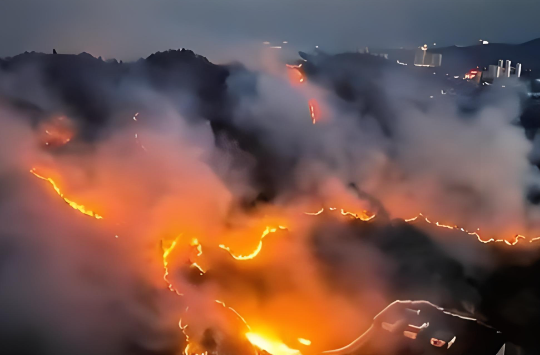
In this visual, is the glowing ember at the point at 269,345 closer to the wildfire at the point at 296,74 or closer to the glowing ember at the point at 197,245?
the glowing ember at the point at 197,245

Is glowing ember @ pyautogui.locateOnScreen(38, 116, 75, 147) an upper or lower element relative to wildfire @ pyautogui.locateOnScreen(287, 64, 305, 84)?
lower

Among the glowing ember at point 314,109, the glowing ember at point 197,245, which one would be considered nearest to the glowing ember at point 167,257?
the glowing ember at point 197,245

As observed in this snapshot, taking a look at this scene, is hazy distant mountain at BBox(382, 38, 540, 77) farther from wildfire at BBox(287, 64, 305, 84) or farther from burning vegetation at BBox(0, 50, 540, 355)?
wildfire at BBox(287, 64, 305, 84)

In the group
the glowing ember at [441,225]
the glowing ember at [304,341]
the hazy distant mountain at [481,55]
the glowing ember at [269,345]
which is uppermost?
the hazy distant mountain at [481,55]

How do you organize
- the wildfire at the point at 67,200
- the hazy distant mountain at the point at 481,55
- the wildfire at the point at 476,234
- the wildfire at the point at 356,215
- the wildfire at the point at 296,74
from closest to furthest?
the wildfire at the point at 67,200, the hazy distant mountain at the point at 481,55, the wildfire at the point at 476,234, the wildfire at the point at 296,74, the wildfire at the point at 356,215

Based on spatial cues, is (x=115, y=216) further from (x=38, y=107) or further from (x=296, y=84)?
(x=296, y=84)

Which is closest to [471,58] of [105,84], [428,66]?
[428,66]

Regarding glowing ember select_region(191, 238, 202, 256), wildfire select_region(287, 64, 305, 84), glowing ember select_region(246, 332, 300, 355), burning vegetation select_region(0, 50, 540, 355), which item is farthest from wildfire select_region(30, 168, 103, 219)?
wildfire select_region(287, 64, 305, 84)

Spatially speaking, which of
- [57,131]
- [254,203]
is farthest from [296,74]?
[57,131]
